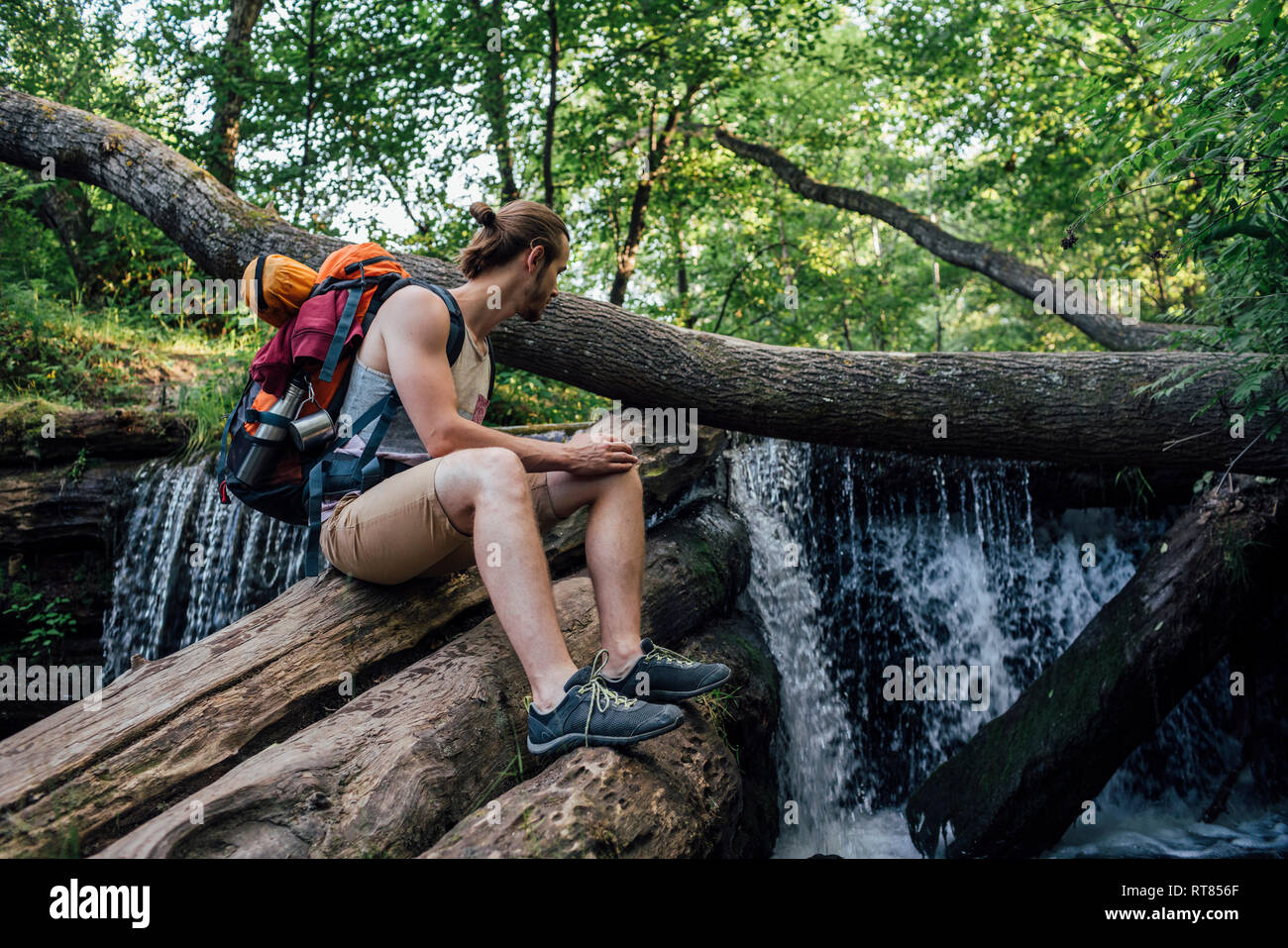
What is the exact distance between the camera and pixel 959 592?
6.39 m

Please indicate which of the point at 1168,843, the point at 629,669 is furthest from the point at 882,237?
the point at 629,669

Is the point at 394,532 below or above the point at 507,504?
below

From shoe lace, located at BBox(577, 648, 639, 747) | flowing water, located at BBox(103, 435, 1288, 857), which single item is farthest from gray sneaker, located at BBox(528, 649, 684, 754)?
flowing water, located at BBox(103, 435, 1288, 857)

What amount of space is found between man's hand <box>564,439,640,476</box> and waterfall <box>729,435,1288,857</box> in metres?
2.72

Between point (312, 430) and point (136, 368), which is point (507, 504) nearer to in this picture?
point (312, 430)

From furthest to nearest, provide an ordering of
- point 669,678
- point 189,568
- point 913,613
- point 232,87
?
point 232,87
point 913,613
point 189,568
point 669,678

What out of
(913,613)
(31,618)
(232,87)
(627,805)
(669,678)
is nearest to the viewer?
(627,805)

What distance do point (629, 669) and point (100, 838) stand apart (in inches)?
63.9

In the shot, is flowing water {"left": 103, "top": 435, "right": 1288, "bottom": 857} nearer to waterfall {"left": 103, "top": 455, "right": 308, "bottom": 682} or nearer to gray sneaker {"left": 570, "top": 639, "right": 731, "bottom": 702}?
waterfall {"left": 103, "top": 455, "right": 308, "bottom": 682}

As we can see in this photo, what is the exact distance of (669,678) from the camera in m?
3.03

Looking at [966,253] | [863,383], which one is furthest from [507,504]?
[966,253]

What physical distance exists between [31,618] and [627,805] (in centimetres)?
518

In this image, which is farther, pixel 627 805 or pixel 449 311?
pixel 449 311
